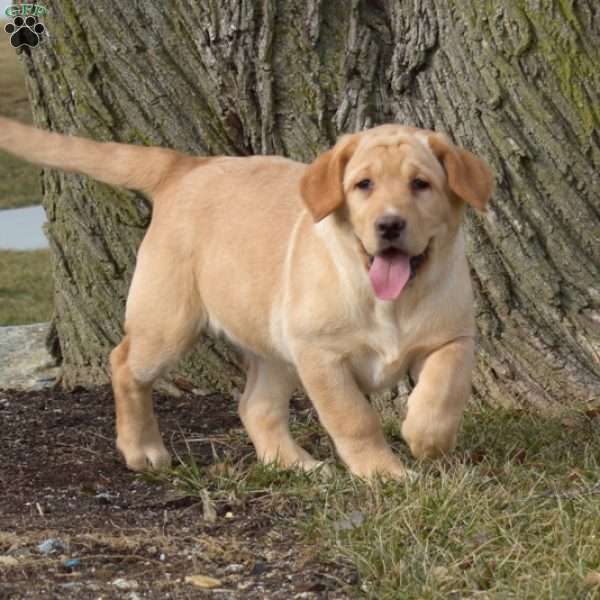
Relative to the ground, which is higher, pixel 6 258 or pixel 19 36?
pixel 19 36

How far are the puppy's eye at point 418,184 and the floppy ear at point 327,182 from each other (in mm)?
239

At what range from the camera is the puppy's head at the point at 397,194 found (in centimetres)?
460

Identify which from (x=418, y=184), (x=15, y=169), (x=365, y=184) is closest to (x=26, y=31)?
(x=365, y=184)

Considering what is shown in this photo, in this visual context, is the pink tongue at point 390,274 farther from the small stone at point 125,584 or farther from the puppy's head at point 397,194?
the small stone at point 125,584

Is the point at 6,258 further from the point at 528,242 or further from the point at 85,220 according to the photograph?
the point at 528,242

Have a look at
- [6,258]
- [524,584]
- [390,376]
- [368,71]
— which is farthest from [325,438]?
[6,258]

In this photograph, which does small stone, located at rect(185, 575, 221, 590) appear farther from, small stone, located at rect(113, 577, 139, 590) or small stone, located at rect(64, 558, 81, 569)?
small stone, located at rect(64, 558, 81, 569)

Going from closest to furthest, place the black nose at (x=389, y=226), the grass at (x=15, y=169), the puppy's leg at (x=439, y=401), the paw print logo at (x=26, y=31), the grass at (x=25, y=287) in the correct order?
the black nose at (x=389, y=226) → the puppy's leg at (x=439, y=401) → the paw print logo at (x=26, y=31) → the grass at (x=25, y=287) → the grass at (x=15, y=169)

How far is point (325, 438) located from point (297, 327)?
117 cm

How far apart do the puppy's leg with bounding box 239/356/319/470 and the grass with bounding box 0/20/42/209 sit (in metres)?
11.2

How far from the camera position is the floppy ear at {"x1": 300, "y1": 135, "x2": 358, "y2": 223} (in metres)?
4.71

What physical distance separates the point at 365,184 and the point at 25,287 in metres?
8.34

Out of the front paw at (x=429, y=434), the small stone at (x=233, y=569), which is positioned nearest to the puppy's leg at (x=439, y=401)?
the front paw at (x=429, y=434)

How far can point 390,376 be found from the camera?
16.4 ft
